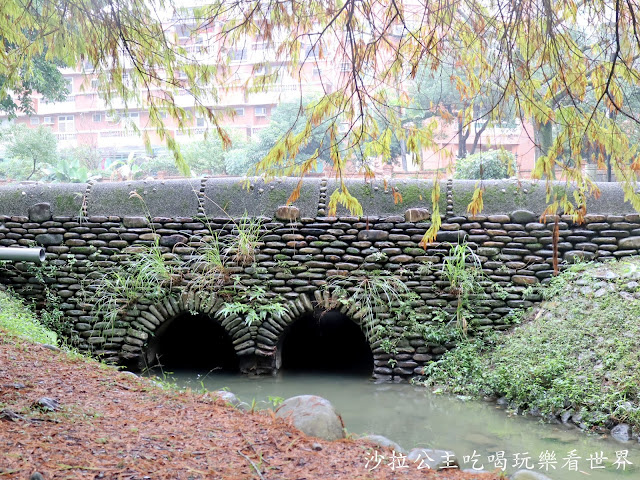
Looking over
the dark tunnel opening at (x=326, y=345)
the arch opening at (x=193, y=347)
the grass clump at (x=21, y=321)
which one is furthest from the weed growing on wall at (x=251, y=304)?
the grass clump at (x=21, y=321)

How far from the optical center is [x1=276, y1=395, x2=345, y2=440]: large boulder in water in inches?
128

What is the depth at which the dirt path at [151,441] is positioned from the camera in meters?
2.48

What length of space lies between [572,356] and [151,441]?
4258 millimetres

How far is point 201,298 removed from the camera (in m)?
7.29

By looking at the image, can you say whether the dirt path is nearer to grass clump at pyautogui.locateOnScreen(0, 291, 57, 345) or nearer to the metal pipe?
the metal pipe

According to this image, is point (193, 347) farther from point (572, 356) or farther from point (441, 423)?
point (572, 356)

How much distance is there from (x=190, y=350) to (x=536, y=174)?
22.1 feet

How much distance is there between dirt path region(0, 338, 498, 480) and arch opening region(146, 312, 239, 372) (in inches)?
164

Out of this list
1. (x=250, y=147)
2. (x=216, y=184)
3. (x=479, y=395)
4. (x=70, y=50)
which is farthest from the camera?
(x=250, y=147)

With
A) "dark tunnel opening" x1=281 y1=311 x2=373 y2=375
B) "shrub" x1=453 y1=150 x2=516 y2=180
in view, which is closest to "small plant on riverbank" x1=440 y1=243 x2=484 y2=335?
"dark tunnel opening" x1=281 y1=311 x2=373 y2=375

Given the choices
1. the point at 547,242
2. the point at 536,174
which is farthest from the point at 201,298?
the point at 536,174

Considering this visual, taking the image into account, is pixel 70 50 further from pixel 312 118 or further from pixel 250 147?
pixel 250 147

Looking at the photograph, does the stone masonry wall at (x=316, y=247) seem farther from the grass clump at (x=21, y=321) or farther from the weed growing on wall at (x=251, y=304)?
the grass clump at (x=21, y=321)

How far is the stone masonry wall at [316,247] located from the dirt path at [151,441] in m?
3.56
